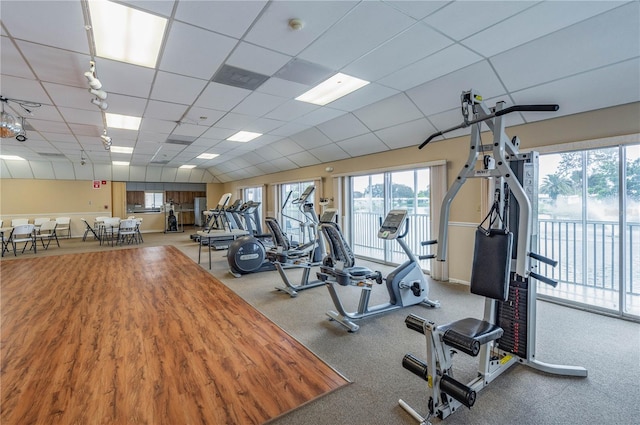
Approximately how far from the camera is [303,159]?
26.0ft

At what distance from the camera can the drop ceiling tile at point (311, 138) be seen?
6.23 m

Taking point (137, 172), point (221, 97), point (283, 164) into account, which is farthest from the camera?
point (137, 172)

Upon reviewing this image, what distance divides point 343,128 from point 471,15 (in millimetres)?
3415

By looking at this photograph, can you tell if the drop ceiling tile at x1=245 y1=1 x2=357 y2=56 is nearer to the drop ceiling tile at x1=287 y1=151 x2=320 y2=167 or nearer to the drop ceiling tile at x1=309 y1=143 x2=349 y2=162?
the drop ceiling tile at x1=309 y1=143 x2=349 y2=162

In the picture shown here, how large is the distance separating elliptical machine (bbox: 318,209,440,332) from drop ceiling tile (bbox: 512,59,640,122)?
209 cm

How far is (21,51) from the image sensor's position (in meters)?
2.81

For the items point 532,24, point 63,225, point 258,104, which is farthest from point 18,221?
point 532,24

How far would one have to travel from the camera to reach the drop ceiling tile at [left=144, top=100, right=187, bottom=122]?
446 centimetres

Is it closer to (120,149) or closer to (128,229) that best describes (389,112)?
(120,149)

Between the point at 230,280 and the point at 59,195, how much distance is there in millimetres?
10333

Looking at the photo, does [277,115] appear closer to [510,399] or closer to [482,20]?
[482,20]

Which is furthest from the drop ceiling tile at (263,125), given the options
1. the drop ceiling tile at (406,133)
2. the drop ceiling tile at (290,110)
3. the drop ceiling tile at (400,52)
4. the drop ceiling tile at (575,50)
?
the drop ceiling tile at (575,50)

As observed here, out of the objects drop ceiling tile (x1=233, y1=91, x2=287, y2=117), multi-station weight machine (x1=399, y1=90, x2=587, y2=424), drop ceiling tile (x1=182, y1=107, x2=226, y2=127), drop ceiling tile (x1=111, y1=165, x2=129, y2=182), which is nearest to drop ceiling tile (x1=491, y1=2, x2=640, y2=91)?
multi-station weight machine (x1=399, y1=90, x2=587, y2=424)

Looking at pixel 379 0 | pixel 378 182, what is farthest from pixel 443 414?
pixel 378 182
